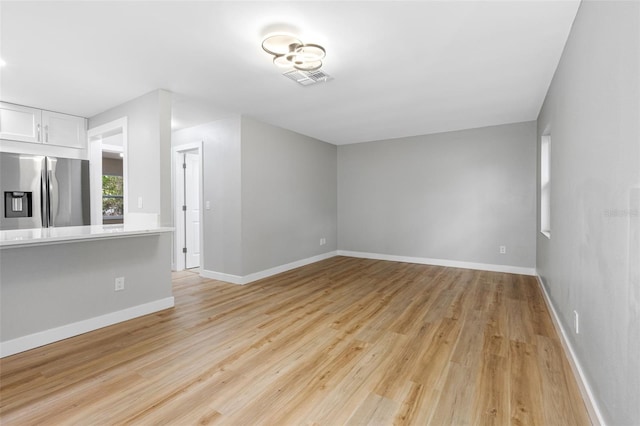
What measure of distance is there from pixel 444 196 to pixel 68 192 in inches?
230

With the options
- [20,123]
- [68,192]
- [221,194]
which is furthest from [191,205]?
[20,123]

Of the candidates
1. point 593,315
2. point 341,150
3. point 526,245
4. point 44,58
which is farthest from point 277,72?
point 526,245

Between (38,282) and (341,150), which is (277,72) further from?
(341,150)

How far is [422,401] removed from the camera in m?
1.71

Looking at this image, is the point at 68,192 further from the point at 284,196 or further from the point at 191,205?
the point at 284,196

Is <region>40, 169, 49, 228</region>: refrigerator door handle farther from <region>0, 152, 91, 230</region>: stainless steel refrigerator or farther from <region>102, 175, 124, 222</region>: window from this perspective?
<region>102, 175, 124, 222</region>: window

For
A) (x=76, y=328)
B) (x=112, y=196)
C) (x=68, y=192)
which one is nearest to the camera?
(x=76, y=328)

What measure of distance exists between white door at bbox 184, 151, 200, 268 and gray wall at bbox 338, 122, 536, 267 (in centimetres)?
297

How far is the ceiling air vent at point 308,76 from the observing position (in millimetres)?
2727

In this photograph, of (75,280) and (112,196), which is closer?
(75,280)

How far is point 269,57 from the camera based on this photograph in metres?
2.51

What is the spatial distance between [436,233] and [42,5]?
552cm

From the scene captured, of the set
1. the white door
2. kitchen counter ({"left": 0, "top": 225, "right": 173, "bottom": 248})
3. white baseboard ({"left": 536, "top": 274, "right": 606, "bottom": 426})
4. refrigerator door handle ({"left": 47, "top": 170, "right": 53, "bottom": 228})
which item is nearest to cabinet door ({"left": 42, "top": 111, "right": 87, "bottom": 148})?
refrigerator door handle ({"left": 47, "top": 170, "right": 53, "bottom": 228})

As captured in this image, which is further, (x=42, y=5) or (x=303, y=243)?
(x=303, y=243)
